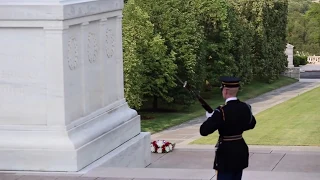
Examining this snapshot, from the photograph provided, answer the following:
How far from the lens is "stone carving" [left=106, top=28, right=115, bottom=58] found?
48.3 feet

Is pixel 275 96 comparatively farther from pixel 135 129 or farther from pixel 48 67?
pixel 48 67

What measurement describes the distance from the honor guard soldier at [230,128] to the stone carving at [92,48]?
4.69 meters

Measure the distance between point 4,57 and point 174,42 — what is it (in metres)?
25.0

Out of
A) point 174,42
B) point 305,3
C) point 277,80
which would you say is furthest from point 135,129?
point 305,3

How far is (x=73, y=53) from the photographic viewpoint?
13.1 metres

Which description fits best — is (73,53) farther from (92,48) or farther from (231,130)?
(231,130)

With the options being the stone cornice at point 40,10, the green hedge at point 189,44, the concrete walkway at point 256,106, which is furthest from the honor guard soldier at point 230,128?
the green hedge at point 189,44

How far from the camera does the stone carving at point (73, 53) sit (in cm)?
1288

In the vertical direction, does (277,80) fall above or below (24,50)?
below

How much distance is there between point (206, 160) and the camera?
54.3ft

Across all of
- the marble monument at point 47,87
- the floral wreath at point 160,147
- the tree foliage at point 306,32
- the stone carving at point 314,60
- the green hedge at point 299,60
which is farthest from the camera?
the tree foliage at point 306,32

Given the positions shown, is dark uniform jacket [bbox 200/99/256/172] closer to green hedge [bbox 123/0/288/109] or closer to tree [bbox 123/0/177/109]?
green hedge [bbox 123/0/288/109]

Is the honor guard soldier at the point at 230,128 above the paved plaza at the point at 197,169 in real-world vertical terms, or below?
above

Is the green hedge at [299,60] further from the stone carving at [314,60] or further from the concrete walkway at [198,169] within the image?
the concrete walkway at [198,169]
